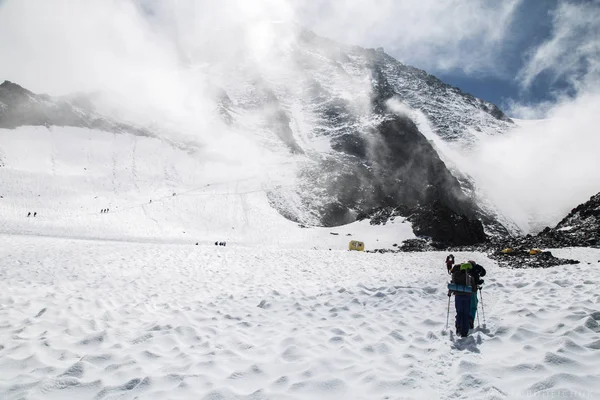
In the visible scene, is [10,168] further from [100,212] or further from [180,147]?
[180,147]

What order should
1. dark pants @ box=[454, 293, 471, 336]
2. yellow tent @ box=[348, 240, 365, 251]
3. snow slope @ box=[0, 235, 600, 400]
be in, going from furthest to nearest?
yellow tent @ box=[348, 240, 365, 251] → dark pants @ box=[454, 293, 471, 336] → snow slope @ box=[0, 235, 600, 400]

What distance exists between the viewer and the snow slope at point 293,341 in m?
4.79

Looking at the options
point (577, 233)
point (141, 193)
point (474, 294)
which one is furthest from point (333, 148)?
point (474, 294)

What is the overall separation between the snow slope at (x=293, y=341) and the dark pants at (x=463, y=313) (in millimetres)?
272

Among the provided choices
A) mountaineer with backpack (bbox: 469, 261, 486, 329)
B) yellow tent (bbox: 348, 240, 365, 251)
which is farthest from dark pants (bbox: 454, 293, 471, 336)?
yellow tent (bbox: 348, 240, 365, 251)

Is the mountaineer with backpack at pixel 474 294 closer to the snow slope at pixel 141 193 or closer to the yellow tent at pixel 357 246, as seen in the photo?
the yellow tent at pixel 357 246

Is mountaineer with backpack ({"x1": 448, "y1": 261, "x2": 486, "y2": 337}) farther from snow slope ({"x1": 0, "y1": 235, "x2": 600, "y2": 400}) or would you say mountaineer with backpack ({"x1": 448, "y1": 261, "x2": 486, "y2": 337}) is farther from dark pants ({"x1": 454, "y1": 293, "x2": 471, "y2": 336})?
snow slope ({"x1": 0, "y1": 235, "x2": 600, "y2": 400})

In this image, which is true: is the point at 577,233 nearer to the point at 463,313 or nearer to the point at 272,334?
the point at 463,313

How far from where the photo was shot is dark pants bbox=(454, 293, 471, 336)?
7.08 metres

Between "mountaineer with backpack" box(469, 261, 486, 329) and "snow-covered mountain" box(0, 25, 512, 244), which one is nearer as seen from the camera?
"mountaineer with backpack" box(469, 261, 486, 329)

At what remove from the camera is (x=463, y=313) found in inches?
285

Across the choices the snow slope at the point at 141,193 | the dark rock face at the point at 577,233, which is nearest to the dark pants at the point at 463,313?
the dark rock face at the point at 577,233

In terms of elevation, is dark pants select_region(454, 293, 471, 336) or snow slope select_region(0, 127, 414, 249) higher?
snow slope select_region(0, 127, 414, 249)

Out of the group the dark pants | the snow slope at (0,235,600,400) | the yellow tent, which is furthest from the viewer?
the yellow tent
